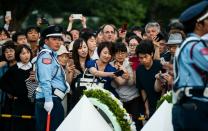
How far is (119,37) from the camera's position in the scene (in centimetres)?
1510

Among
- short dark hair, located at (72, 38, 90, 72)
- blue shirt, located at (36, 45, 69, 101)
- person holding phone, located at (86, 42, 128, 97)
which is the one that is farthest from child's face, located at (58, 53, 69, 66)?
blue shirt, located at (36, 45, 69, 101)

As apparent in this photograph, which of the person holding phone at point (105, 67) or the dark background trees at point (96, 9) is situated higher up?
the dark background trees at point (96, 9)

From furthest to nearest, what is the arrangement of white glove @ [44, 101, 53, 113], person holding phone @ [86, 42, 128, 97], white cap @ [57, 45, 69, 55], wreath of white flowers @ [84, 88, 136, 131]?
white cap @ [57, 45, 69, 55]
person holding phone @ [86, 42, 128, 97]
white glove @ [44, 101, 53, 113]
wreath of white flowers @ [84, 88, 136, 131]

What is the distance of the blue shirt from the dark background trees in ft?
87.6

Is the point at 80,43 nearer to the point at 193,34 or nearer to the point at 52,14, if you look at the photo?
the point at 193,34

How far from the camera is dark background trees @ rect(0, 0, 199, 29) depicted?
39.9 metres

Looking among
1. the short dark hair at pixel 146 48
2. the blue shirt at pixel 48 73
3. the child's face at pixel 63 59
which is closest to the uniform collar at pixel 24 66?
the child's face at pixel 63 59

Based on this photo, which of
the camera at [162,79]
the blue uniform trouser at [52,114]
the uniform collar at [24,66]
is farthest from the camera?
the uniform collar at [24,66]

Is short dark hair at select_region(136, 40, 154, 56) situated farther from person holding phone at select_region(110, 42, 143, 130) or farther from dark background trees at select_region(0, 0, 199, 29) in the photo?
dark background trees at select_region(0, 0, 199, 29)

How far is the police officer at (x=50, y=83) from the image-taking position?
40.5 ft

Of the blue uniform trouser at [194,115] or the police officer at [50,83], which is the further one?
the police officer at [50,83]

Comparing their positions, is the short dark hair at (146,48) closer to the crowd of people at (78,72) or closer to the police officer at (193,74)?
the crowd of people at (78,72)

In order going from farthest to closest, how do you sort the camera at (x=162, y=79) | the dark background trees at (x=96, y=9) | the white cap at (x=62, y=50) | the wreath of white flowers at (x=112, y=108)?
the dark background trees at (x=96, y=9) < the white cap at (x=62, y=50) < the camera at (x=162, y=79) < the wreath of white flowers at (x=112, y=108)

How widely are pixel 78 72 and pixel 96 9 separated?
1275 inches
